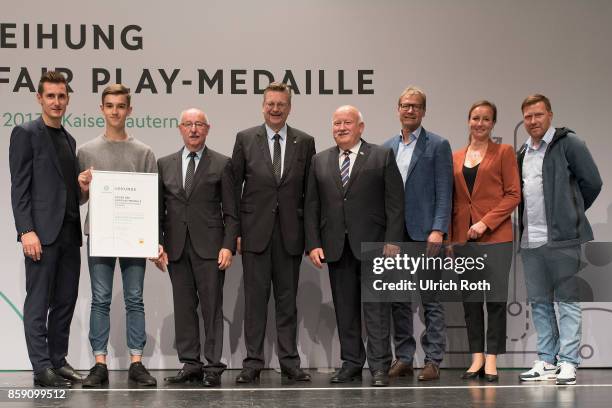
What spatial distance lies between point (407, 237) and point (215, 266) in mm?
1245

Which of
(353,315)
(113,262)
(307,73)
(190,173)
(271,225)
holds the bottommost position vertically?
(353,315)

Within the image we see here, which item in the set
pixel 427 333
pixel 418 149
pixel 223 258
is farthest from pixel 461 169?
pixel 223 258

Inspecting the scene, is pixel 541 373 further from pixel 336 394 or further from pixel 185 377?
pixel 185 377

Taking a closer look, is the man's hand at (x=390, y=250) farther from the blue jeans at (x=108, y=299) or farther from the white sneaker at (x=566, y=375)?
the blue jeans at (x=108, y=299)

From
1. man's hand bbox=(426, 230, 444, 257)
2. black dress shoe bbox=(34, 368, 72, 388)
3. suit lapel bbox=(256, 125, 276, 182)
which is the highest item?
suit lapel bbox=(256, 125, 276, 182)

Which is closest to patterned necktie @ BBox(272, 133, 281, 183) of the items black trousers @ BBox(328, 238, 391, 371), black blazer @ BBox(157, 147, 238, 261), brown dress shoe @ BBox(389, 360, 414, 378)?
black blazer @ BBox(157, 147, 238, 261)

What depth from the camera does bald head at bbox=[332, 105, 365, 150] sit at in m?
5.00

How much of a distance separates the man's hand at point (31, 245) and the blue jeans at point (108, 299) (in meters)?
0.33

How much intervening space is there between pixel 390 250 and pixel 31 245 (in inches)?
83.3

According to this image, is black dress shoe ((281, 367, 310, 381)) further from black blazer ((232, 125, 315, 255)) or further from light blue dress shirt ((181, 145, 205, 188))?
light blue dress shirt ((181, 145, 205, 188))

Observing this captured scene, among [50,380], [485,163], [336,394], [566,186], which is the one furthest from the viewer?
[485,163]

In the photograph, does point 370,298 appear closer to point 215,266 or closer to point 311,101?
point 215,266

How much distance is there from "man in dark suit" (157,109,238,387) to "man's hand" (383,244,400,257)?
3.14 feet

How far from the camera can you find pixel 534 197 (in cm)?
511
